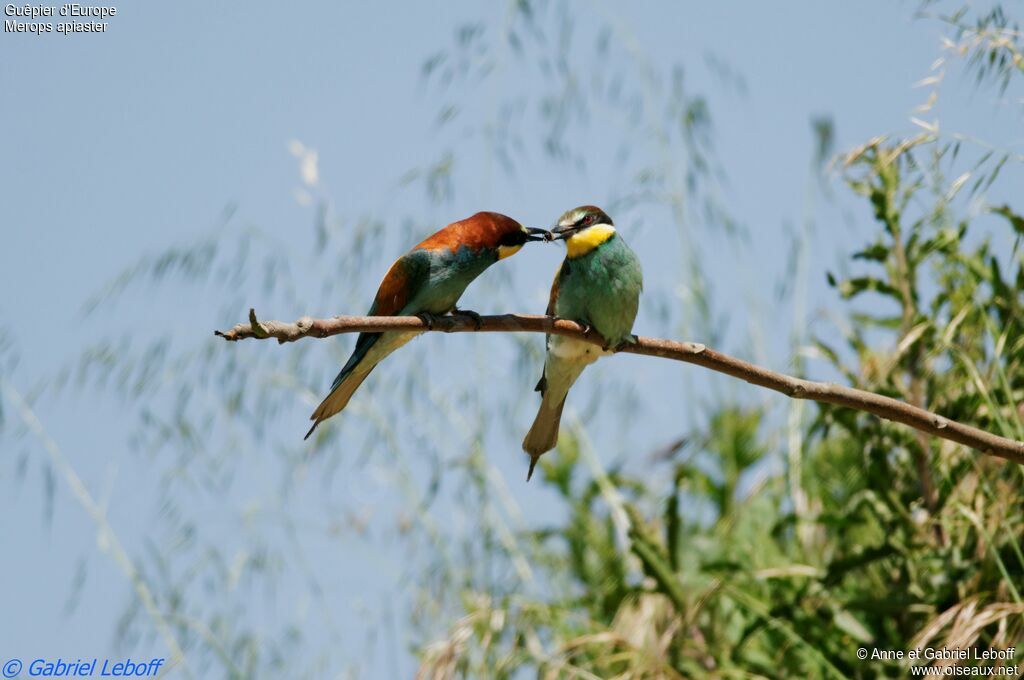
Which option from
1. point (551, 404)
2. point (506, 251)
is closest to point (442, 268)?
point (506, 251)

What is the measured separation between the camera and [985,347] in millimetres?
2795

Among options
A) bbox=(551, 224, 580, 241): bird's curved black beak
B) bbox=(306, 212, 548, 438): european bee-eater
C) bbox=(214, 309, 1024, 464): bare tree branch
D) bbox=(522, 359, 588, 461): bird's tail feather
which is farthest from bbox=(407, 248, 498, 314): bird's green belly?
bbox=(214, 309, 1024, 464): bare tree branch

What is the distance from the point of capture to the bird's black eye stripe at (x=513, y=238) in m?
2.54

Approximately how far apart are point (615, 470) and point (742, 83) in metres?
1.11

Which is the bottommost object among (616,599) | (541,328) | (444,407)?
(616,599)

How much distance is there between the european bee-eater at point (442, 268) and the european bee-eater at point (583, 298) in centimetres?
8

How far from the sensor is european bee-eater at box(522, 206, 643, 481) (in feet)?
8.13

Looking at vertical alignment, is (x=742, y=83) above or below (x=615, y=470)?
above

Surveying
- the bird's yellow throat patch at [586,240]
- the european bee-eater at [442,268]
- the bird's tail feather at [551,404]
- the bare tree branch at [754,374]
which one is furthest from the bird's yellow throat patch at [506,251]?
the bare tree branch at [754,374]

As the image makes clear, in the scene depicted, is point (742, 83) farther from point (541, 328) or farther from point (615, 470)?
point (541, 328)

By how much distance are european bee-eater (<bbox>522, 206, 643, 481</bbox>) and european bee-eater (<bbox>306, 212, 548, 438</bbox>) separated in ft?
0.27

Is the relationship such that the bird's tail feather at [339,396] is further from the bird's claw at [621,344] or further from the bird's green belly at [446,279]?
the bird's claw at [621,344]

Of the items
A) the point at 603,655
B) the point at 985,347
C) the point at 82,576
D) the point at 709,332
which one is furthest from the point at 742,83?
the point at 82,576

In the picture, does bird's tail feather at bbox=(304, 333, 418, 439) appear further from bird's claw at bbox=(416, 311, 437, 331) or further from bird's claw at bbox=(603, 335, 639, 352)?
bird's claw at bbox=(603, 335, 639, 352)
